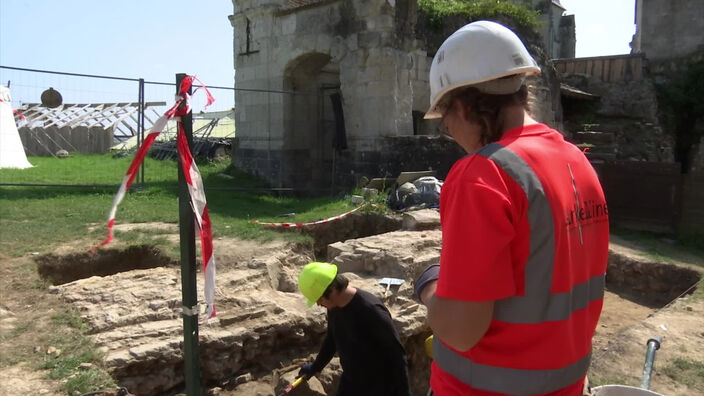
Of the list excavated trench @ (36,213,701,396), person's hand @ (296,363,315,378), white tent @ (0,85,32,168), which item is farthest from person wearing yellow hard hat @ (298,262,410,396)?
white tent @ (0,85,32,168)

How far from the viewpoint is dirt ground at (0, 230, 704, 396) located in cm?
376

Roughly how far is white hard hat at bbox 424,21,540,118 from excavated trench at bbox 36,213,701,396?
349 cm

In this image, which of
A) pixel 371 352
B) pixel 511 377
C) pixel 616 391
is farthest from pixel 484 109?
pixel 371 352

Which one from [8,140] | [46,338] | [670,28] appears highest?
[670,28]

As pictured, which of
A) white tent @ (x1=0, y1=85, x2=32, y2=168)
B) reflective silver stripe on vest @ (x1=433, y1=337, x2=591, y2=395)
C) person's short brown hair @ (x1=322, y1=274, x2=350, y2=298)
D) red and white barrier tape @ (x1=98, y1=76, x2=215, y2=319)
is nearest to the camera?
reflective silver stripe on vest @ (x1=433, y1=337, x2=591, y2=395)

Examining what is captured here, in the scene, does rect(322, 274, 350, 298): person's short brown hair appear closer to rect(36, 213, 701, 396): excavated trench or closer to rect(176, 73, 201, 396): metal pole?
rect(176, 73, 201, 396): metal pole

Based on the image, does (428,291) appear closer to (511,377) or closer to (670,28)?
(511,377)

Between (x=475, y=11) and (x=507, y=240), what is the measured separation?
45.3 feet

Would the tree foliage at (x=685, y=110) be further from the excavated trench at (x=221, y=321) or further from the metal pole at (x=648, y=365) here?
the metal pole at (x=648, y=365)

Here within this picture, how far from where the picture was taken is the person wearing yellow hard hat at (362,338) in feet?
12.3

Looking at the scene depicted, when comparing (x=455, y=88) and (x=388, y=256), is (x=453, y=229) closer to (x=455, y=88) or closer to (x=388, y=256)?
(x=455, y=88)

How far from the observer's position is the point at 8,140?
1409 cm

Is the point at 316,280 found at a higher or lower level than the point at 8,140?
lower

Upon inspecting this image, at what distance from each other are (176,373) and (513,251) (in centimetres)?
372
